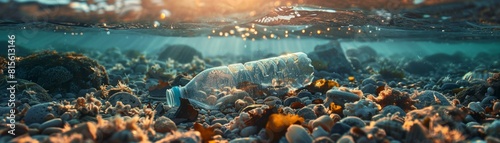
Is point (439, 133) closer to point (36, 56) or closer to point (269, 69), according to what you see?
point (269, 69)

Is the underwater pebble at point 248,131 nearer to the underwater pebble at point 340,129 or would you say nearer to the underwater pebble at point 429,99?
the underwater pebble at point 340,129

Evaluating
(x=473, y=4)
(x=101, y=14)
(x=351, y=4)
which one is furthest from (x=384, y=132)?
(x=101, y=14)

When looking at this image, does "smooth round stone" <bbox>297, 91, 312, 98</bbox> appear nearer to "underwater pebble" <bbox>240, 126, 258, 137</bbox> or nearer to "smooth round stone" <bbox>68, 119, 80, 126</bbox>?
"underwater pebble" <bbox>240, 126, 258, 137</bbox>

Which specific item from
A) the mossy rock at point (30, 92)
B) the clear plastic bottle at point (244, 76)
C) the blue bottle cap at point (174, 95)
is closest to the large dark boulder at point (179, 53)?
the clear plastic bottle at point (244, 76)

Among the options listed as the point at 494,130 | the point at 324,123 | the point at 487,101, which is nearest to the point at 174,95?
the point at 324,123

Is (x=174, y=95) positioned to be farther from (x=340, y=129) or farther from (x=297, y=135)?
(x=340, y=129)

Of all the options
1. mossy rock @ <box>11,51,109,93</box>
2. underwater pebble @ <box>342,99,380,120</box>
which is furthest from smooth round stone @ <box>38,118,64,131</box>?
mossy rock @ <box>11,51,109,93</box>
